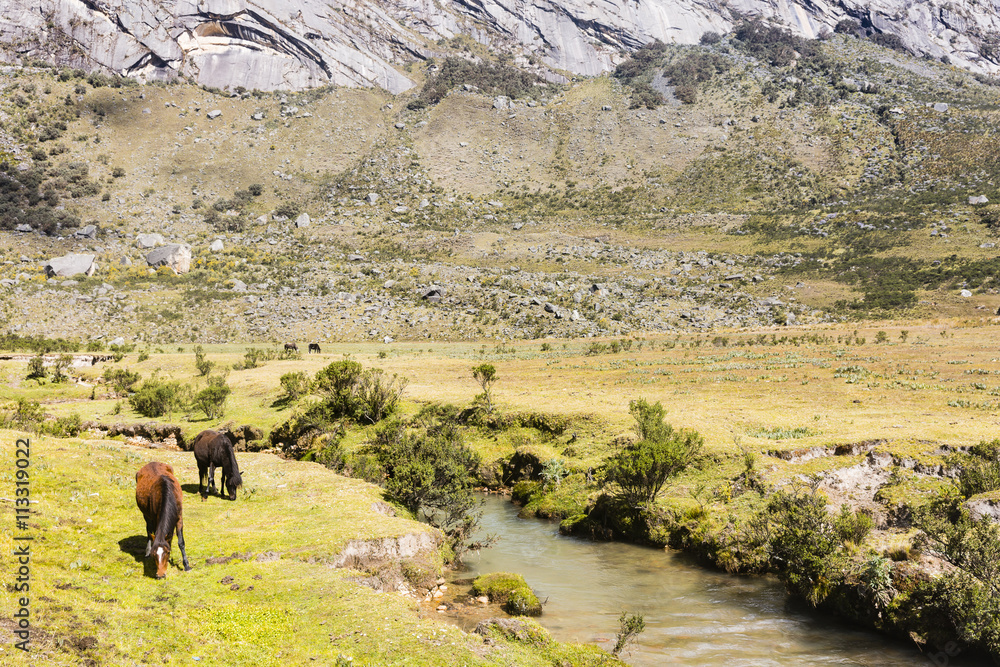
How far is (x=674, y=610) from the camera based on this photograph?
43.0 feet

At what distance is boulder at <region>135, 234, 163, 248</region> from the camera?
3976 inches

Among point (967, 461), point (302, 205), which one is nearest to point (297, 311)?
point (302, 205)

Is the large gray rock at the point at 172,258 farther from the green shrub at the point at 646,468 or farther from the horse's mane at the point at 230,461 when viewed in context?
the green shrub at the point at 646,468

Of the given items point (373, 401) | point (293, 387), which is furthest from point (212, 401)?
point (373, 401)

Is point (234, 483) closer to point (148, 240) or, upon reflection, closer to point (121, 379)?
point (121, 379)

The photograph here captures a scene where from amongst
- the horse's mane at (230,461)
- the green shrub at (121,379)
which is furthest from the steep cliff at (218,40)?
the horse's mane at (230,461)

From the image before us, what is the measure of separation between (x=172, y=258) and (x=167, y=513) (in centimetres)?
9842

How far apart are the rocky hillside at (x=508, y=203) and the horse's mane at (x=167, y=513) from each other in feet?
214

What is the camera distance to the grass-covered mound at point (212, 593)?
828 cm

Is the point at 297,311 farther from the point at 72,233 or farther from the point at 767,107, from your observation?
the point at 767,107

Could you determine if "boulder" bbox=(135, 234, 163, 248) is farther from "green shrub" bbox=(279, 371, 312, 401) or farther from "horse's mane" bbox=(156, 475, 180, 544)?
"horse's mane" bbox=(156, 475, 180, 544)

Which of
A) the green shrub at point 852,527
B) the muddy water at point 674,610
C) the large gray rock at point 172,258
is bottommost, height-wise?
the muddy water at point 674,610

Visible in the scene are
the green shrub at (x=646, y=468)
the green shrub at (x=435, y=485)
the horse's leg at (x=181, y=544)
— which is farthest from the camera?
the green shrub at (x=646, y=468)

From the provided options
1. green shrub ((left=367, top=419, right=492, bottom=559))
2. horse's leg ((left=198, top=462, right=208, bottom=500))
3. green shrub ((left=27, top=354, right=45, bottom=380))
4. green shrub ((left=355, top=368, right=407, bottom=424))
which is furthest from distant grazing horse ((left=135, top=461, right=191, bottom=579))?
green shrub ((left=27, top=354, right=45, bottom=380))
